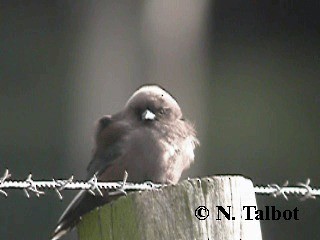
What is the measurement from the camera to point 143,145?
19.5 ft

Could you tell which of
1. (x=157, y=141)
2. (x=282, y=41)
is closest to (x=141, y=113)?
(x=157, y=141)

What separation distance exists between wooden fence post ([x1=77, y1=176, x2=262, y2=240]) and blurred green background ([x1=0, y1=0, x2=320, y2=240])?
509 cm

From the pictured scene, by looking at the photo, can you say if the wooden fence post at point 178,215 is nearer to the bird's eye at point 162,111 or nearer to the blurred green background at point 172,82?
the bird's eye at point 162,111

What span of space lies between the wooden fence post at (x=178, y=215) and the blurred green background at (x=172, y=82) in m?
5.09

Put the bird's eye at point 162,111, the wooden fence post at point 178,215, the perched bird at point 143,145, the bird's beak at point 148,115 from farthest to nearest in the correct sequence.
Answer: the bird's eye at point 162,111, the bird's beak at point 148,115, the perched bird at point 143,145, the wooden fence post at point 178,215

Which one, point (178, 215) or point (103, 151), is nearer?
point (178, 215)

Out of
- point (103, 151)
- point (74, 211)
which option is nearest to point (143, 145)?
point (103, 151)

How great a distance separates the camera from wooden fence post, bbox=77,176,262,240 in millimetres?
3668

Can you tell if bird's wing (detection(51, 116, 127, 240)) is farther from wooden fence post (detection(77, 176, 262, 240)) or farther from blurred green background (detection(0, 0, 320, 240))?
blurred green background (detection(0, 0, 320, 240))

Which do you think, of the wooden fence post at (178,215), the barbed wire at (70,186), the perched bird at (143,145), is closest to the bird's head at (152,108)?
the perched bird at (143,145)

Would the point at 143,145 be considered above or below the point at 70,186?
below

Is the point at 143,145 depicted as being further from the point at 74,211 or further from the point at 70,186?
the point at 70,186

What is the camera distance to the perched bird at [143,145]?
5.83 m

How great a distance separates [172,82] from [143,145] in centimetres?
350
